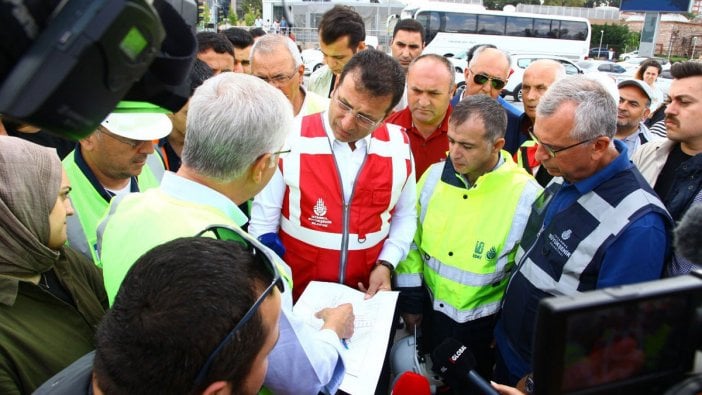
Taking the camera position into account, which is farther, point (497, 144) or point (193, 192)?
point (497, 144)

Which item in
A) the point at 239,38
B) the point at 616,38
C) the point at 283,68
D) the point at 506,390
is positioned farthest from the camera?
the point at 616,38

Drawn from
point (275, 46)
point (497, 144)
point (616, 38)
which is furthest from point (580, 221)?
point (616, 38)

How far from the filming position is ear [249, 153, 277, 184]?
1.62 metres

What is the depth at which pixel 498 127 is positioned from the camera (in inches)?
99.0

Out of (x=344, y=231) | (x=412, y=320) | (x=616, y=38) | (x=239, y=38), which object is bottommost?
(x=616, y=38)

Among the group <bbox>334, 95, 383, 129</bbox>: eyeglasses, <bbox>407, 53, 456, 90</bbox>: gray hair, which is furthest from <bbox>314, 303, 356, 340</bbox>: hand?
<bbox>407, 53, 456, 90</bbox>: gray hair

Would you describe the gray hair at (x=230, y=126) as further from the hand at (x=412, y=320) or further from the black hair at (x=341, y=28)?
the black hair at (x=341, y=28)

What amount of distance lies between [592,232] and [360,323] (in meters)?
0.97

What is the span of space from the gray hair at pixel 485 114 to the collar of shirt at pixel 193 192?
143 centimetres

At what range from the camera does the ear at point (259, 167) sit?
5.32 feet

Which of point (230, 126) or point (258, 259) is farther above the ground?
point (230, 126)

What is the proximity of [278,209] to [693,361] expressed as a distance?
1791 millimetres

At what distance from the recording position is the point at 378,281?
2.35m

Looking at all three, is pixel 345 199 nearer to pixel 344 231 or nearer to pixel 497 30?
pixel 344 231
